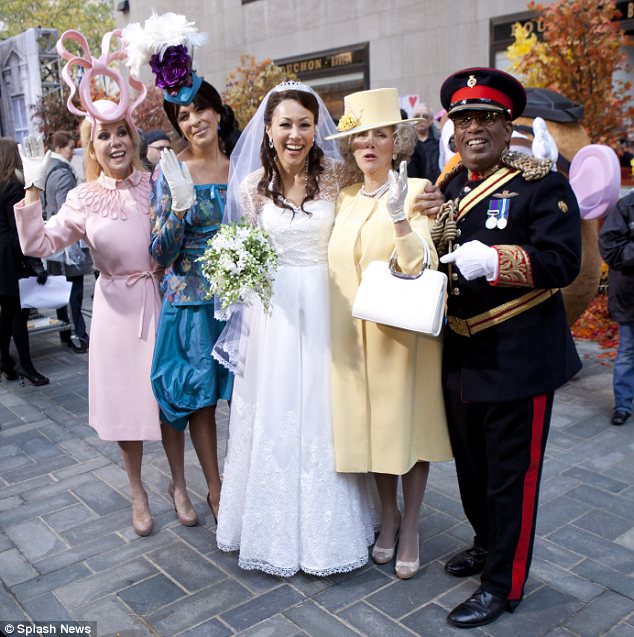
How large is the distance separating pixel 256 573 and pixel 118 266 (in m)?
1.66

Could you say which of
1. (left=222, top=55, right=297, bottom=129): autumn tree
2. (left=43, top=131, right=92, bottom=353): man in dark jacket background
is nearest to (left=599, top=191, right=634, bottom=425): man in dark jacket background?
(left=43, top=131, right=92, bottom=353): man in dark jacket background

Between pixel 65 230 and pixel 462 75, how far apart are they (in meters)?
2.04

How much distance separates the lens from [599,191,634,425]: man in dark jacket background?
15.8ft

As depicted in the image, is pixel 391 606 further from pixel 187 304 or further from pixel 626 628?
pixel 187 304

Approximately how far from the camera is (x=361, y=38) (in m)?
14.9

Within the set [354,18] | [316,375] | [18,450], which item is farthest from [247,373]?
[354,18]

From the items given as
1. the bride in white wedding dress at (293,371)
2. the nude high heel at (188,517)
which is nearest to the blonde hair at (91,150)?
the bride in white wedding dress at (293,371)

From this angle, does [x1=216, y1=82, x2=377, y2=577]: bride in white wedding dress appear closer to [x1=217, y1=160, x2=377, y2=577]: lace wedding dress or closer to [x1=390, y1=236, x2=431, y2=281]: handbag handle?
[x1=217, y1=160, x2=377, y2=577]: lace wedding dress

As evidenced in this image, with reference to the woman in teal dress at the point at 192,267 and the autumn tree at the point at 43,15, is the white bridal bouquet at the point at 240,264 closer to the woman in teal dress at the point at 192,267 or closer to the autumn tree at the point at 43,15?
the woman in teal dress at the point at 192,267

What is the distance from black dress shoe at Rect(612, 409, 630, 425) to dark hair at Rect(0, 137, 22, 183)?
16.5 ft

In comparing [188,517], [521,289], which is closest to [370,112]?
[521,289]

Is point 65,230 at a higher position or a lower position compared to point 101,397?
higher

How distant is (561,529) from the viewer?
366cm

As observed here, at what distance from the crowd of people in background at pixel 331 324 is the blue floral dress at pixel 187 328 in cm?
1
